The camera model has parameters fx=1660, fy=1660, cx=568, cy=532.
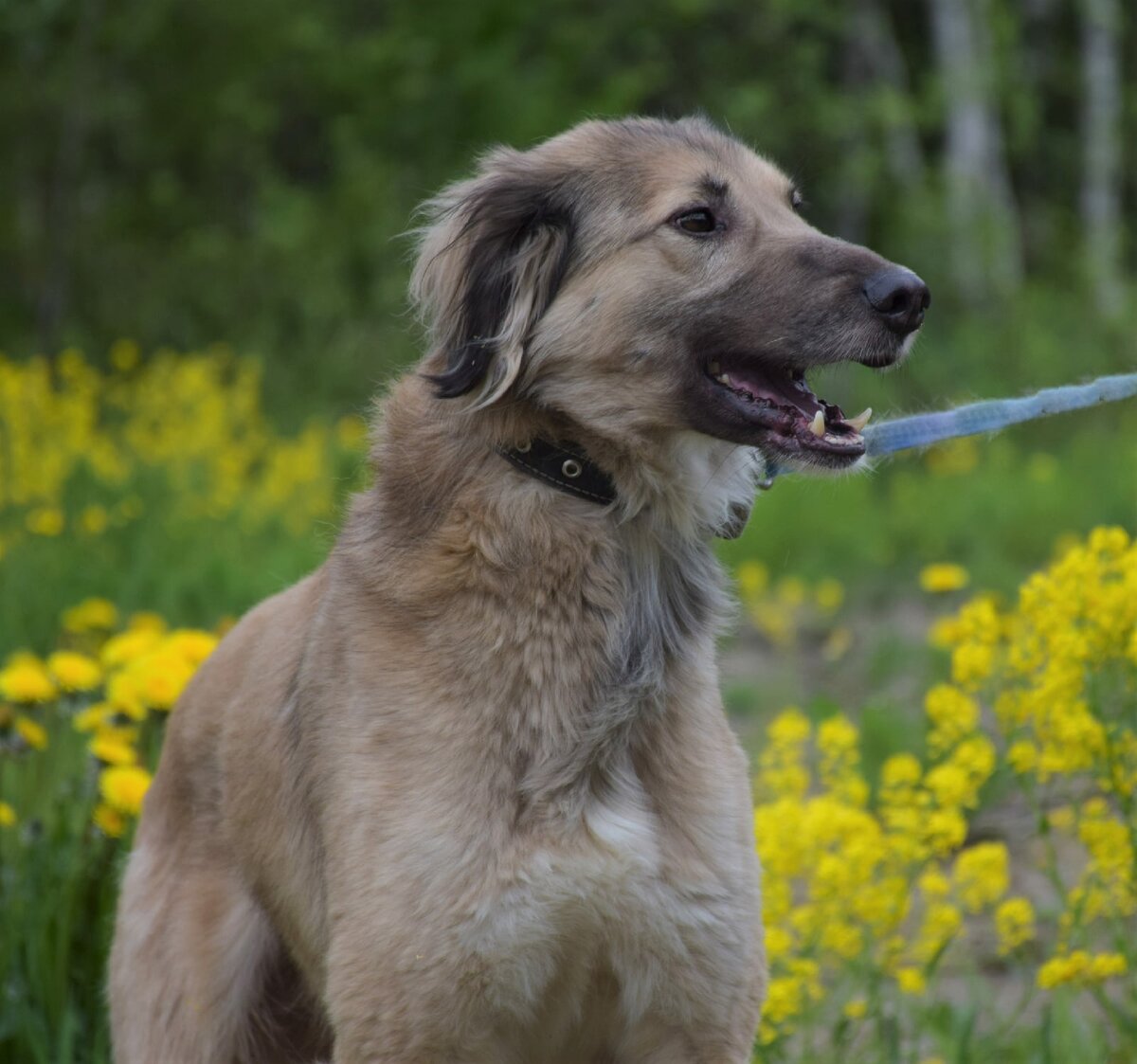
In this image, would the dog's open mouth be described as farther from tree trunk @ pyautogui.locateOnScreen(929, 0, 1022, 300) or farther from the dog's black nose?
tree trunk @ pyautogui.locateOnScreen(929, 0, 1022, 300)

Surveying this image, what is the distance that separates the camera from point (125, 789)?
3.72m

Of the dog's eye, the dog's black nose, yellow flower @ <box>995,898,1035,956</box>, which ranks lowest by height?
yellow flower @ <box>995,898,1035,956</box>

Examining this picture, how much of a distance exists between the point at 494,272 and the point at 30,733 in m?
1.82

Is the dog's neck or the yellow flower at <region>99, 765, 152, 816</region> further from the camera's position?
the yellow flower at <region>99, 765, 152, 816</region>

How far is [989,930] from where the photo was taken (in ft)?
15.7

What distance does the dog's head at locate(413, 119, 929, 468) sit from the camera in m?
3.01

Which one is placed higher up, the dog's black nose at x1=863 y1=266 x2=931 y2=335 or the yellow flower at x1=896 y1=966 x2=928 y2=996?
the dog's black nose at x1=863 y1=266 x2=931 y2=335

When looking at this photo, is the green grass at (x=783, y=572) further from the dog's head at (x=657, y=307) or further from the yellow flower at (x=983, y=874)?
the dog's head at (x=657, y=307)

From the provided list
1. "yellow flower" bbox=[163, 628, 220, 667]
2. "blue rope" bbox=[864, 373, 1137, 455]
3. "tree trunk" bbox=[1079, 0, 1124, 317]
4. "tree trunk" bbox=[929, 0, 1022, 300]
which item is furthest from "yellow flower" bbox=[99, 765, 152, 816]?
"tree trunk" bbox=[1079, 0, 1124, 317]

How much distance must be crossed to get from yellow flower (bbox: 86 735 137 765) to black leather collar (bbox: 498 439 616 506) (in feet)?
4.41

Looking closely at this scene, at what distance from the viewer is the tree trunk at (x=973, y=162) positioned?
16016 mm

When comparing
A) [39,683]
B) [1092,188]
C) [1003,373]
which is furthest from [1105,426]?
[39,683]

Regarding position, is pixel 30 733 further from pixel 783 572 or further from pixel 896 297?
pixel 783 572

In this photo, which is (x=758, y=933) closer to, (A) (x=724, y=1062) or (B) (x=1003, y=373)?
(A) (x=724, y=1062)
